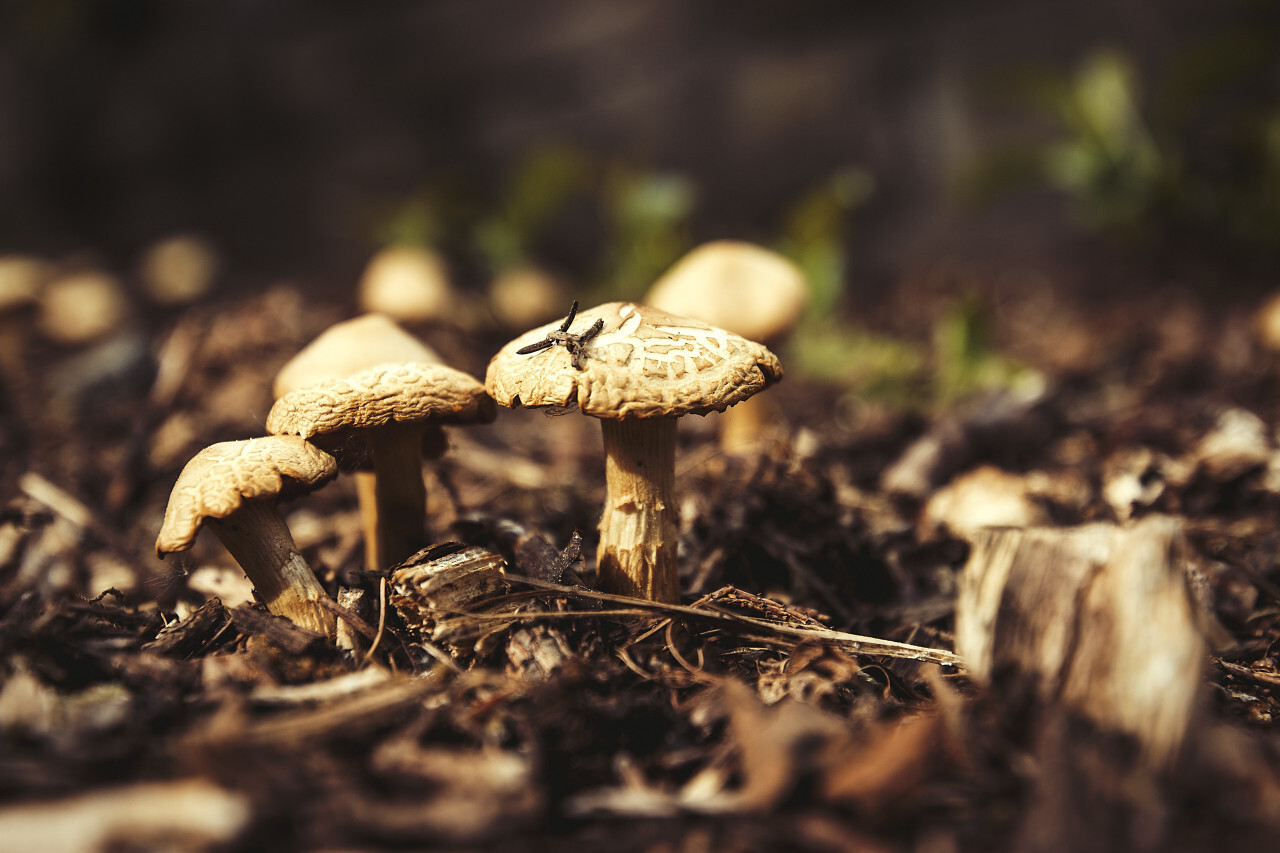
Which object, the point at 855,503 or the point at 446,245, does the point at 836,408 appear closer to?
the point at 855,503

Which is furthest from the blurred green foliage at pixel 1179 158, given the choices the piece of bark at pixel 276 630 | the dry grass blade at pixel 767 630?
the piece of bark at pixel 276 630

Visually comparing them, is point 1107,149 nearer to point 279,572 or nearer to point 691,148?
point 691,148

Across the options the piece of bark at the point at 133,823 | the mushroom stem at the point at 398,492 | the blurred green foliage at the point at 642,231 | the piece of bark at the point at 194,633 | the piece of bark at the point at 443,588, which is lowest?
the piece of bark at the point at 133,823

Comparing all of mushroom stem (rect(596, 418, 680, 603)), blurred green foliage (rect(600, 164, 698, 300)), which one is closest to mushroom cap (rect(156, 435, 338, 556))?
mushroom stem (rect(596, 418, 680, 603))

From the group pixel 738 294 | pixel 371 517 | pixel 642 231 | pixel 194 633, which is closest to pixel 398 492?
pixel 371 517

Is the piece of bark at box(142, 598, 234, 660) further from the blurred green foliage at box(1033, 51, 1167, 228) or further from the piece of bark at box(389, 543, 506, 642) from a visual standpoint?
the blurred green foliage at box(1033, 51, 1167, 228)

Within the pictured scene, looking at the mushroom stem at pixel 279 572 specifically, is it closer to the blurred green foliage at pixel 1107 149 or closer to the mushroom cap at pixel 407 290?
the mushroom cap at pixel 407 290

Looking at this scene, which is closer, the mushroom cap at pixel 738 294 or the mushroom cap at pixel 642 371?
the mushroom cap at pixel 642 371

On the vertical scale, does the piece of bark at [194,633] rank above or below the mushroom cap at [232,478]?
below
